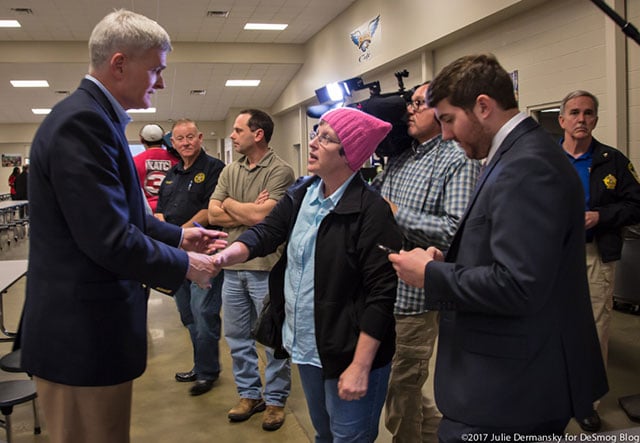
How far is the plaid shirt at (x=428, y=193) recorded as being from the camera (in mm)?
1883

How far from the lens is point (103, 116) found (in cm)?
144

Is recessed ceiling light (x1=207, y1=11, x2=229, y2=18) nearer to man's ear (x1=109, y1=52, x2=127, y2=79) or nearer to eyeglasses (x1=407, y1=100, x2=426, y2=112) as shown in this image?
eyeglasses (x1=407, y1=100, x2=426, y2=112)

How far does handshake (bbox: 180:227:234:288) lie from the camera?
5.49 ft

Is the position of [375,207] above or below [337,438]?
above

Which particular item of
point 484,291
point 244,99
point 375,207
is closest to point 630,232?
point 375,207

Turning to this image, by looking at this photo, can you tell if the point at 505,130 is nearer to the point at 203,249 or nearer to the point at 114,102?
the point at 114,102

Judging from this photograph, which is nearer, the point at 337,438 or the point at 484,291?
the point at 484,291

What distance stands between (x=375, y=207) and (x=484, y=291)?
587 millimetres

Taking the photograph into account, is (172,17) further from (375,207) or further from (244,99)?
(375,207)

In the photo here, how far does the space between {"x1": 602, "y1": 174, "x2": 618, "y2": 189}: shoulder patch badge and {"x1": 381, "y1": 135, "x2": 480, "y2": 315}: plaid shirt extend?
56.1 inches

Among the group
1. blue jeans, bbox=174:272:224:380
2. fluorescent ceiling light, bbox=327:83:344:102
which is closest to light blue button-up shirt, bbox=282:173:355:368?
blue jeans, bbox=174:272:224:380

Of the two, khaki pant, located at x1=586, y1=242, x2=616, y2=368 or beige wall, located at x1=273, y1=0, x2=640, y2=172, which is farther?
beige wall, located at x1=273, y1=0, x2=640, y2=172

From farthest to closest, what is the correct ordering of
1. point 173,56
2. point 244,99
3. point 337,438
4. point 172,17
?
point 244,99 → point 173,56 → point 172,17 → point 337,438

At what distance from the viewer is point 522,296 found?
1185 millimetres
